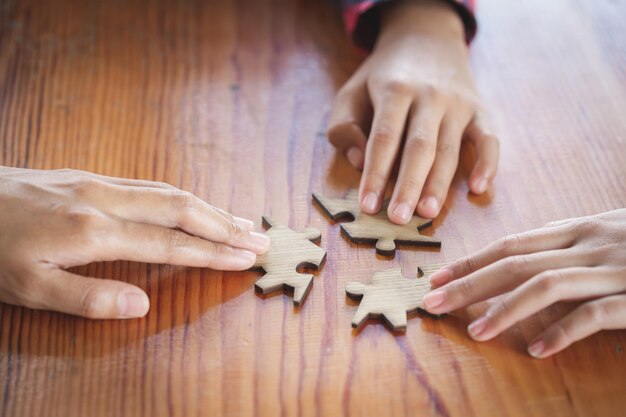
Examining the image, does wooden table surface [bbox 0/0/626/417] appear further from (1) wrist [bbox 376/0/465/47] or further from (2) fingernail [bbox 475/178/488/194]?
(1) wrist [bbox 376/0/465/47]

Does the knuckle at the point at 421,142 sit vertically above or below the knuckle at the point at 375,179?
above

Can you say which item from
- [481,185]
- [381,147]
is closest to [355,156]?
[381,147]

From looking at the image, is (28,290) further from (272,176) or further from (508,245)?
(508,245)

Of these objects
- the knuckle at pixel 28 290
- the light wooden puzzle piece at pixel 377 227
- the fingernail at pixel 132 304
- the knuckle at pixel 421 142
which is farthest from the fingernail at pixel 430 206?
the knuckle at pixel 28 290

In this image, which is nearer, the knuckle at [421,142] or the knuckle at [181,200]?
the knuckle at [181,200]

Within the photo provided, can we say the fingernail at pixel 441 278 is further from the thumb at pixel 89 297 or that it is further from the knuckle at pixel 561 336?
the thumb at pixel 89 297

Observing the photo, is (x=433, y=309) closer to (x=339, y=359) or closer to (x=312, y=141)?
(x=339, y=359)
